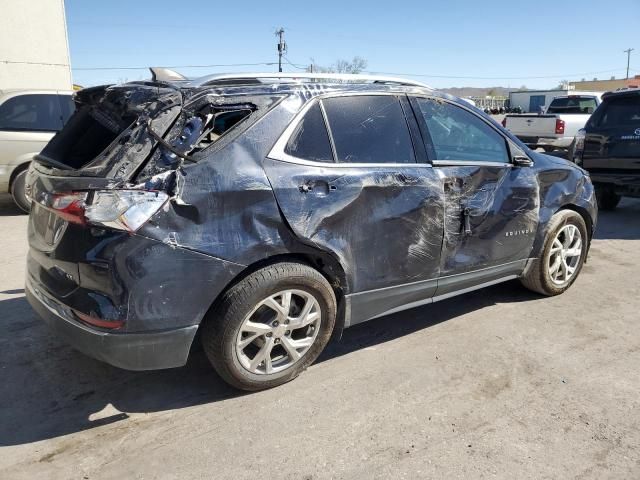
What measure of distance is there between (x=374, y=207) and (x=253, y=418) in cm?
145

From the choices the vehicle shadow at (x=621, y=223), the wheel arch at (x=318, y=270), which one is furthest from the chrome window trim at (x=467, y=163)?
the vehicle shadow at (x=621, y=223)

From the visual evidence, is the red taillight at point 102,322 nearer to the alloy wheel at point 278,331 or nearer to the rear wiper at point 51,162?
the alloy wheel at point 278,331

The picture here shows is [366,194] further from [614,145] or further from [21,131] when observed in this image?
[21,131]

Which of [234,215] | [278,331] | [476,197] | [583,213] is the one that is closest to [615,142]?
[583,213]

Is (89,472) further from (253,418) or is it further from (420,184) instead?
(420,184)

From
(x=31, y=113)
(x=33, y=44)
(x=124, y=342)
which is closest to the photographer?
(x=124, y=342)

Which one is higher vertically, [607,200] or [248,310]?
[248,310]

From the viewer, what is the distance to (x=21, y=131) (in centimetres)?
791

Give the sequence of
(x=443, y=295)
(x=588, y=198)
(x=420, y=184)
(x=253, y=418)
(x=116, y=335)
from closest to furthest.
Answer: (x=116, y=335) < (x=253, y=418) < (x=420, y=184) < (x=443, y=295) < (x=588, y=198)

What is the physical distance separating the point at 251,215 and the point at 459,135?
1.94 meters

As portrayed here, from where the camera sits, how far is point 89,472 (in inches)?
101

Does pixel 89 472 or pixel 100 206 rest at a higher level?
pixel 100 206

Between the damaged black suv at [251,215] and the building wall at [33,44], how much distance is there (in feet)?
47.3

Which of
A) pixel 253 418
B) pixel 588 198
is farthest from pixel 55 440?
pixel 588 198
